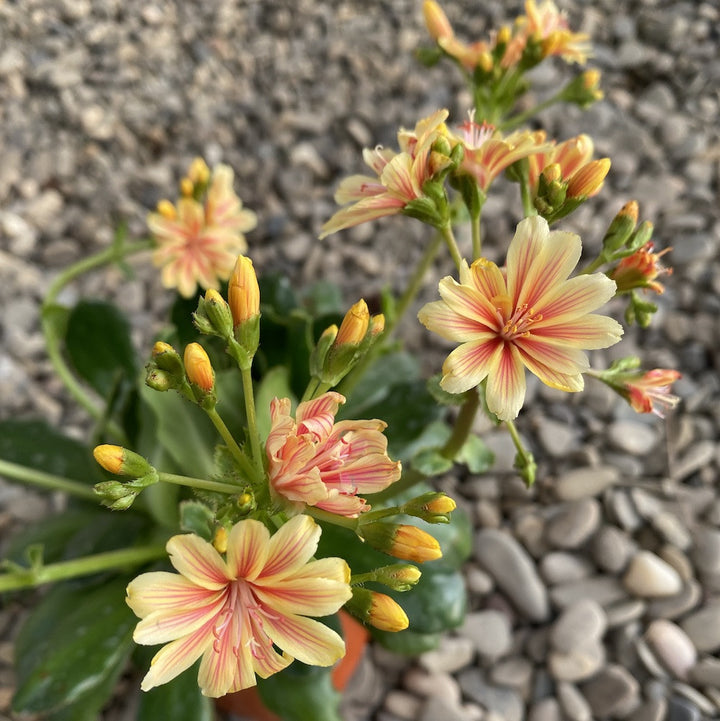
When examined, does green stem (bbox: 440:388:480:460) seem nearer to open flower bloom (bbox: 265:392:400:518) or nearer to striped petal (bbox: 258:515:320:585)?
open flower bloom (bbox: 265:392:400:518)

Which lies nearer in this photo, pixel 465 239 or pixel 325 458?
pixel 325 458

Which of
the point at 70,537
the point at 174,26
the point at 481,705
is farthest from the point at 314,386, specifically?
the point at 174,26

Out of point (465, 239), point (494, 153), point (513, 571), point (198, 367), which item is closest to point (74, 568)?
point (198, 367)

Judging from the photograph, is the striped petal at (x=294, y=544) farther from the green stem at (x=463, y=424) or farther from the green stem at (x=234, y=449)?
the green stem at (x=463, y=424)

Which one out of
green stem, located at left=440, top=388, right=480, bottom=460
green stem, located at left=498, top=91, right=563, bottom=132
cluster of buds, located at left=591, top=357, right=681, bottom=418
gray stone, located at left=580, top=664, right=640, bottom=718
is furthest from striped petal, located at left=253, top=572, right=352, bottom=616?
gray stone, located at left=580, top=664, right=640, bottom=718

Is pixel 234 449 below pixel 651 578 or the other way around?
the other way around

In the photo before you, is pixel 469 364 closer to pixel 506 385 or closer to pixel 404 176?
pixel 506 385
